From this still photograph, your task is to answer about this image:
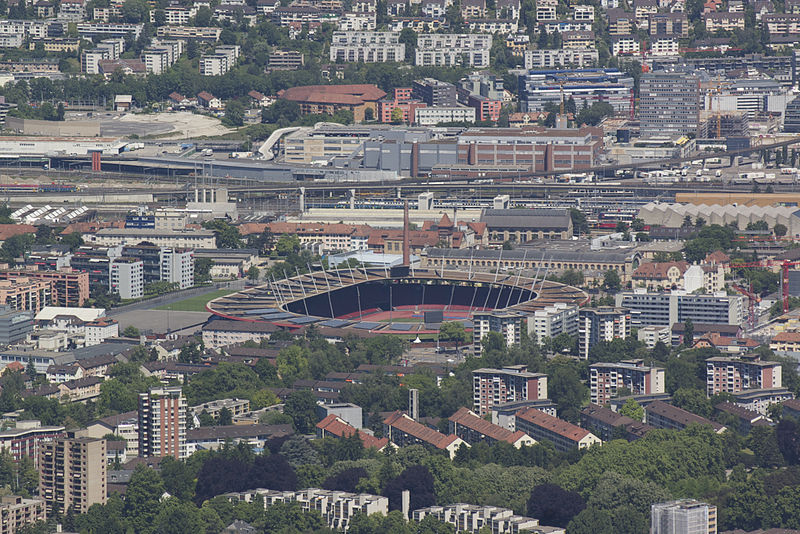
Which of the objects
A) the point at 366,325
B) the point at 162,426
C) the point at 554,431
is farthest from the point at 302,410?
the point at 366,325

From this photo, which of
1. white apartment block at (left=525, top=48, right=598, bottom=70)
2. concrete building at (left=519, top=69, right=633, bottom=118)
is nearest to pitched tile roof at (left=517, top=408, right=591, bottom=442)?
concrete building at (left=519, top=69, right=633, bottom=118)

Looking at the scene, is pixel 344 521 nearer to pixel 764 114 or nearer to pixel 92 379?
pixel 92 379

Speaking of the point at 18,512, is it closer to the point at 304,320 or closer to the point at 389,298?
the point at 304,320

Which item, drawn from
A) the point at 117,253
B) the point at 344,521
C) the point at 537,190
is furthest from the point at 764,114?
the point at 344,521

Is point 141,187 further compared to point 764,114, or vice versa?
point 764,114

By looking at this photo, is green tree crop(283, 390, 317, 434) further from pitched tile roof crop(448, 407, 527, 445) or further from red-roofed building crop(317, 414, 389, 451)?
pitched tile roof crop(448, 407, 527, 445)
